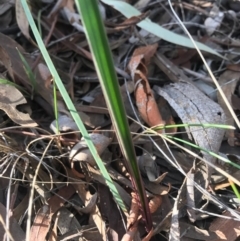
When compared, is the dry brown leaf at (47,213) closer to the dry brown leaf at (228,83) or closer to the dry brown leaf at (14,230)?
the dry brown leaf at (14,230)

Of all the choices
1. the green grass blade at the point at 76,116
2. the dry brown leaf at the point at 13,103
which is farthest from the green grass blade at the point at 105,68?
the dry brown leaf at the point at 13,103

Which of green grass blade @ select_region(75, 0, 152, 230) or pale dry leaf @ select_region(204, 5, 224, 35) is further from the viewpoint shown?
pale dry leaf @ select_region(204, 5, 224, 35)

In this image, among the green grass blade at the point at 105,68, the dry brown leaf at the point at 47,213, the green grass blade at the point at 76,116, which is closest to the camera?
the green grass blade at the point at 105,68

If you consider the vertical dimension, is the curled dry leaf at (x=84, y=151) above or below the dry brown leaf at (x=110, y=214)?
above

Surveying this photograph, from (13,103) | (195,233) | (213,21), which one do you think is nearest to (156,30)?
(213,21)

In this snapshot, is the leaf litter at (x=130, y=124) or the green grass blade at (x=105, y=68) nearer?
the green grass blade at (x=105, y=68)

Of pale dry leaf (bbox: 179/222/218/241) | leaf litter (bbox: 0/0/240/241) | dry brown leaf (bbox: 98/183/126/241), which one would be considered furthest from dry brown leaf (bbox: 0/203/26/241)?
pale dry leaf (bbox: 179/222/218/241)

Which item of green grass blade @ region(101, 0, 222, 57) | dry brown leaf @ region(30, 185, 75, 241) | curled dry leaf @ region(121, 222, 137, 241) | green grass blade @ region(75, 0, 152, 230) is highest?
green grass blade @ region(75, 0, 152, 230)

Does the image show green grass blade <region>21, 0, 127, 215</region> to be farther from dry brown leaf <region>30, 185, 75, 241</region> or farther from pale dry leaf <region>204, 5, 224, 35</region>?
pale dry leaf <region>204, 5, 224, 35</region>

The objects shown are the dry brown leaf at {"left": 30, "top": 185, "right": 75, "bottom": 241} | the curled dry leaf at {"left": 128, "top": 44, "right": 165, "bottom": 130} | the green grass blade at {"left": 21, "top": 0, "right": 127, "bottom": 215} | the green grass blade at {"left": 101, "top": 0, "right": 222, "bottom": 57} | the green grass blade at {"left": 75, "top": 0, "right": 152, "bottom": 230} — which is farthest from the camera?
the green grass blade at {"left": 101, "top": 0, "right": 222, "bottom": 57}
